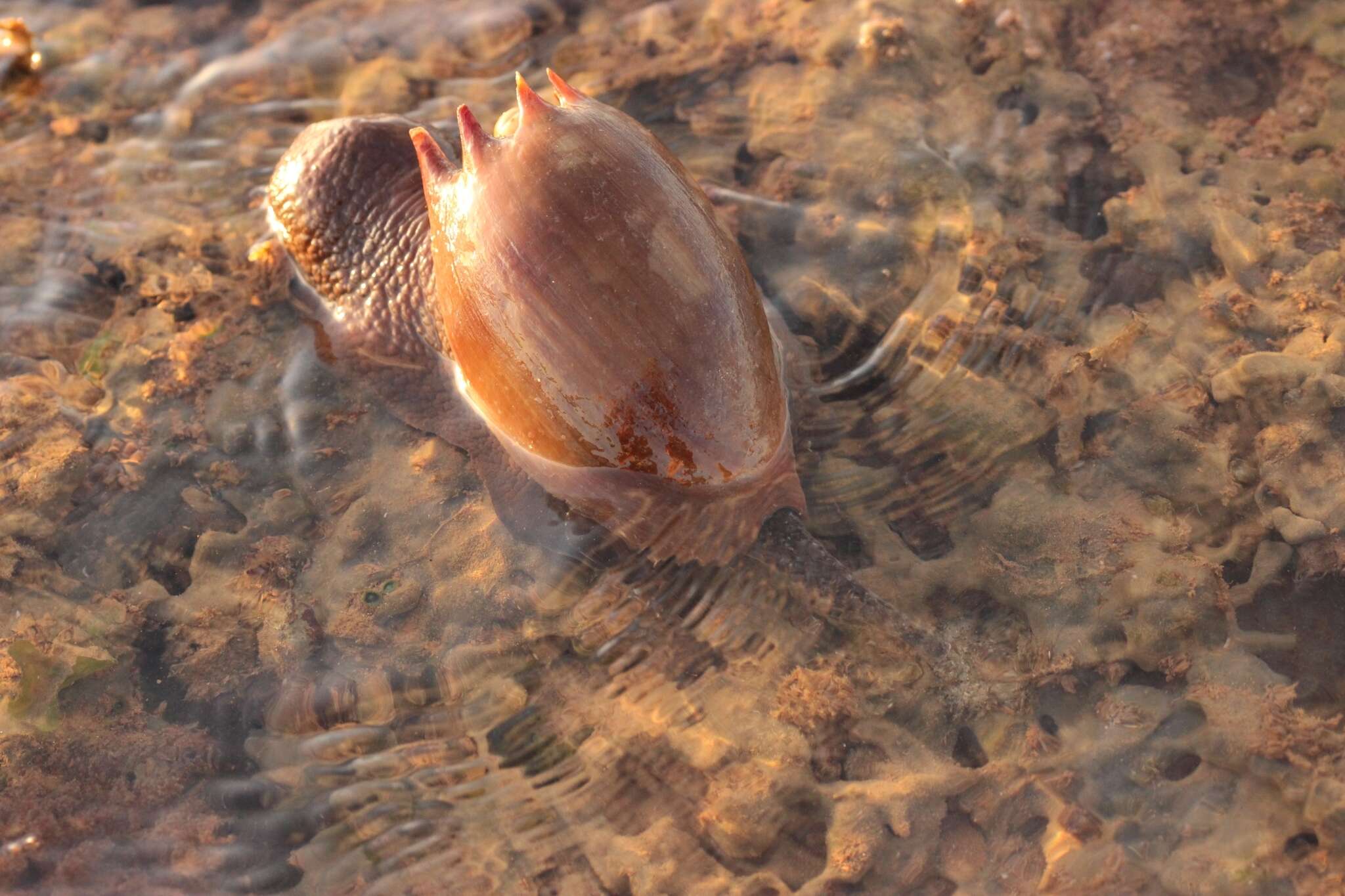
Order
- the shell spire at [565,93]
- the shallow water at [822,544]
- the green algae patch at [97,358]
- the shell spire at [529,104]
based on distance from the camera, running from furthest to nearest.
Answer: the green algae patch at [97,358], the shell spire at [565,93], the shell spire at [529,104], the shallow water at [822,544]

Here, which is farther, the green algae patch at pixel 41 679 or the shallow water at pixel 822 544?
the green algae patch at pixel 41 679

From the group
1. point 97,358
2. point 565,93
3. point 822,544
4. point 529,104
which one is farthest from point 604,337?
point 97,358

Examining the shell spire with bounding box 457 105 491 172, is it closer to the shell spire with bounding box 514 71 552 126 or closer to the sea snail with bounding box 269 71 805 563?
the sea snail with bounding box 269 71 805 563

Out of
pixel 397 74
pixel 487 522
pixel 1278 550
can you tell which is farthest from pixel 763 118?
pixel 1278 550

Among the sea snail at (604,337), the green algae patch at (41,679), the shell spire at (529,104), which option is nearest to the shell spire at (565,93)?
the sea snail at (604,337)

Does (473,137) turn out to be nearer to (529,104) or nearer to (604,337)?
(529,104)

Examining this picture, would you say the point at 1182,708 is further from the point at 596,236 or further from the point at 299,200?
the point at 299,200

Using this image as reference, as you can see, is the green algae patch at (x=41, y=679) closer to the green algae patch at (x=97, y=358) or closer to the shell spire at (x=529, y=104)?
the green algae patch at (x=97, y=358)
